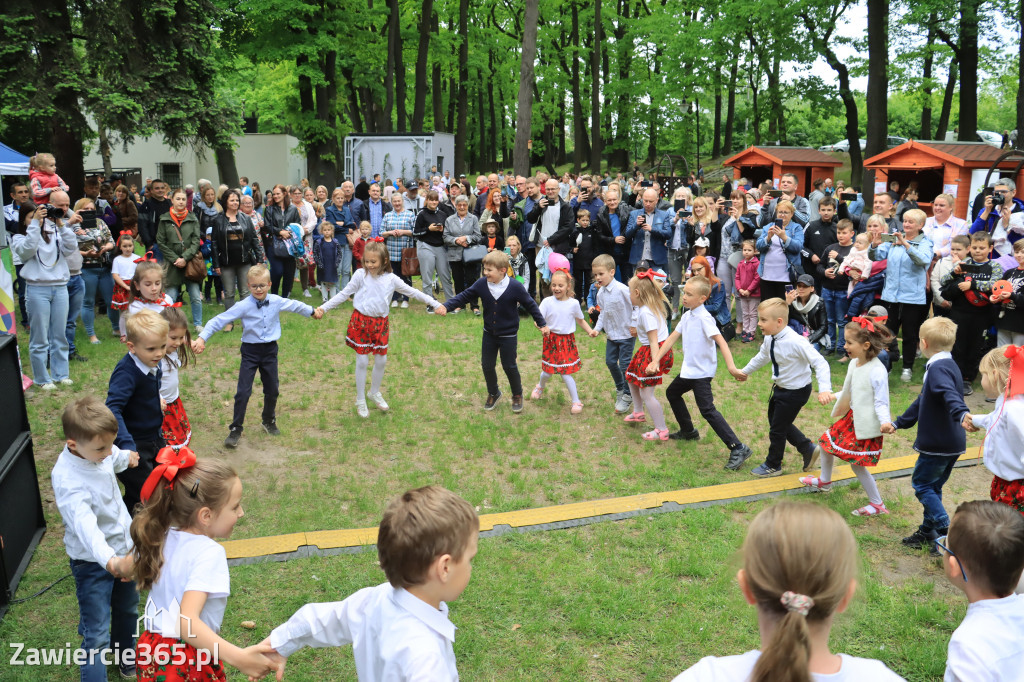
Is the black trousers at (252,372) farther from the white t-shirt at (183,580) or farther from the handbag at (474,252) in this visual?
the handbag at (474,252)

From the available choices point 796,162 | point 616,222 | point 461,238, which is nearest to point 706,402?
point 616,222

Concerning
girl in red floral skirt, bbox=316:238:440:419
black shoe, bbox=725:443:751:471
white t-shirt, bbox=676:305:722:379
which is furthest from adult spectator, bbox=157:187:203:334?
black shoe, bbox=725:443:751:471

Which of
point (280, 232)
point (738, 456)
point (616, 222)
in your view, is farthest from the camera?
point (280, 232)

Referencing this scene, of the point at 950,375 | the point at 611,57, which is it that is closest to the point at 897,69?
the point at 611,57

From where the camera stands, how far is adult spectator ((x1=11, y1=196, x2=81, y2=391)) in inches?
346

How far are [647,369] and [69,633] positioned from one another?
16.9ft

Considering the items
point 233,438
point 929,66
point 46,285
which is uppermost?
point 929,66

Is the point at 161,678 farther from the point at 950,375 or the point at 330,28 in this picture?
the point at 330,28

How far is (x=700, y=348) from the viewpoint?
24.5 ft

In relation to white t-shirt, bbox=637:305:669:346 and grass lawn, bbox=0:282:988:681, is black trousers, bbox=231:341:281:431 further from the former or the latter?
white t-shirt, bbox=637:305:669:346

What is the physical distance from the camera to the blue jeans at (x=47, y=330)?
8930 millimetres

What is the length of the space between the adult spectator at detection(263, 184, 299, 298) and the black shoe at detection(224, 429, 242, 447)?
19.5 ft

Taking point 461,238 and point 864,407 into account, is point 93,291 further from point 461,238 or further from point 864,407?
point 864,407

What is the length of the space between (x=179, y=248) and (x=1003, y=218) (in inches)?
444
